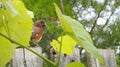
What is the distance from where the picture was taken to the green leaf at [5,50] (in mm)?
285

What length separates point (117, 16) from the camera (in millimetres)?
A: 5523

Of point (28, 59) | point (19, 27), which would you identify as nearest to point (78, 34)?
point (19, 27)

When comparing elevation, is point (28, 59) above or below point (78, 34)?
below

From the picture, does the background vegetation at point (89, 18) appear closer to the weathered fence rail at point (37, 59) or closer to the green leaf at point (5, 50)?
the weathered fence rail at point (37, 59)

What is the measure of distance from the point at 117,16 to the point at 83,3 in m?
0.81

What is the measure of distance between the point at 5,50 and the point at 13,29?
0.02 m

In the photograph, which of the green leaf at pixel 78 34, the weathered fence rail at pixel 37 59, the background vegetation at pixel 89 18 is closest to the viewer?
the green leaf at pixel 78 34

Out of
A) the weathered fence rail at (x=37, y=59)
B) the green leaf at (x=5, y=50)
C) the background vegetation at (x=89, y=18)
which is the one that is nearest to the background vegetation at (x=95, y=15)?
the background vegetation at (x=89, y=18)

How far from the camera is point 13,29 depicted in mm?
280

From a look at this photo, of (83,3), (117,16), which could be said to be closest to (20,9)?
(117,16)

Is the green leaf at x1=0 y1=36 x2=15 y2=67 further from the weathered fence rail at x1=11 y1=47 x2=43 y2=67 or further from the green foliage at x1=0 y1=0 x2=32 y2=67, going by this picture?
the weathered fence rail at x1=11 y1=47 x2=43 y2=67

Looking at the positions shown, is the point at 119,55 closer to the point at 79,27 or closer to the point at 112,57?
the point at 112,57

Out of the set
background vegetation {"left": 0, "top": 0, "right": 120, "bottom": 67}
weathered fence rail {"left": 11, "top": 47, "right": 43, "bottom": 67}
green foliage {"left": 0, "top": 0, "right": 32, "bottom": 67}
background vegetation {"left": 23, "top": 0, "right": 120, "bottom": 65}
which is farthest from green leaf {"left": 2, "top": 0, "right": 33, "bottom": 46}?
background vegetation {"left": 23, "top": 0, "right": 120, "bottom": 65}

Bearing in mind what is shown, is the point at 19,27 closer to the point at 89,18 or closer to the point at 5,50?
the point at 5,50
